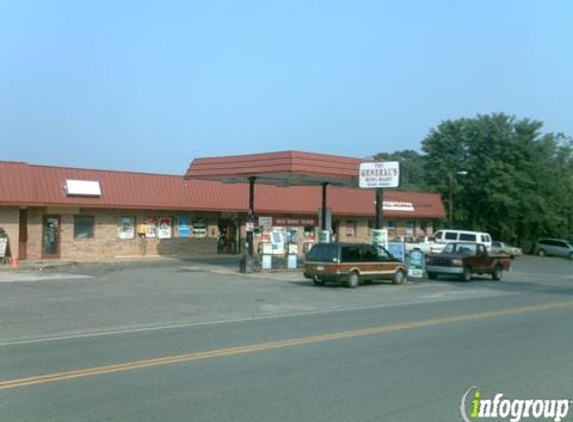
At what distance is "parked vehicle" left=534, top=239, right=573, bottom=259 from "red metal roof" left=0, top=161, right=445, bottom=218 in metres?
15.7

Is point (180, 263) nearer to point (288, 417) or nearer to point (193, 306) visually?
point (193, 306)

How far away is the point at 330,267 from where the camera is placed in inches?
958

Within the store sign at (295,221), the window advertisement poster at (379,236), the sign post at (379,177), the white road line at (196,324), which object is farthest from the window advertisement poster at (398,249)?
the store sign at (295,221)

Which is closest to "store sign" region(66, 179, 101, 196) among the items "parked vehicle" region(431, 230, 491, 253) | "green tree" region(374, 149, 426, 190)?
"parked vehicle" region(431, 230, 491, 253)

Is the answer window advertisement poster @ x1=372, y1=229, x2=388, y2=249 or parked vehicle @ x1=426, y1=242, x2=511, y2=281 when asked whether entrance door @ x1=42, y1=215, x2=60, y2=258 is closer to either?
window advertisement poster @ x1=372, y1=229, x2=388, y2=249

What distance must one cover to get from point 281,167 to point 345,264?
6713 mm

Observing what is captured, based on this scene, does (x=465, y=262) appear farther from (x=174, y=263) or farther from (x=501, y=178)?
(x=501, y=178)

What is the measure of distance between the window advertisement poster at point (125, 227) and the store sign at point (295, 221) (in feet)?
33.5

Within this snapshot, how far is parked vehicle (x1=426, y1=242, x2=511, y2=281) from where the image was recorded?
28.8 meters

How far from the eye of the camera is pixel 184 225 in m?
40.7

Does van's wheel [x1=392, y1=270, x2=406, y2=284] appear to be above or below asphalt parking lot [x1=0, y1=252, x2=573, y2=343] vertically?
above

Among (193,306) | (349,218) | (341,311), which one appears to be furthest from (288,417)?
(349,218)

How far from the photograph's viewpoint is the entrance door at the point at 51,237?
3444cm

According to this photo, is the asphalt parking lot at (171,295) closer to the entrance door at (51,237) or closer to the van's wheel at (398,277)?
the van's wheel at (398,277)
